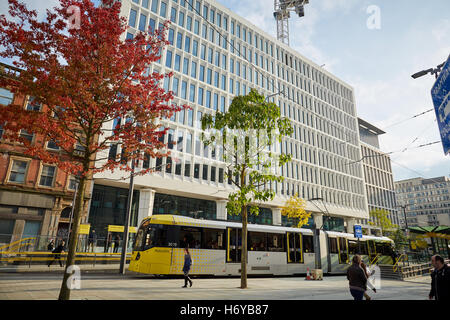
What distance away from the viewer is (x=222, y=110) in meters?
38.3

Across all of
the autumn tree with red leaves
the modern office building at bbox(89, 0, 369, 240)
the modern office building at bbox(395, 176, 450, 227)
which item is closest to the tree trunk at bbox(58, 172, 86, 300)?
the autumn tree with red leaves

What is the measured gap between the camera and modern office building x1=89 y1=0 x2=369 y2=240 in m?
31.3

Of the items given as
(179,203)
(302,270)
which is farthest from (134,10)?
(302,270)

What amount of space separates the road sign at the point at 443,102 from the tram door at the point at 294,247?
15.4 metres

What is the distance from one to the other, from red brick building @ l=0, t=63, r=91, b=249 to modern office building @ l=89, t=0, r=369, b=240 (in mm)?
3548

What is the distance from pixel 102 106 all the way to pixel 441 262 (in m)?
9.20

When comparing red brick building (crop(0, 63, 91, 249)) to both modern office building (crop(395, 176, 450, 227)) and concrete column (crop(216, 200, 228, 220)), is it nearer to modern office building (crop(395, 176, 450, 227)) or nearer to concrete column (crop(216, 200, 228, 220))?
concrete column (crop(216, 200, 228, 220))

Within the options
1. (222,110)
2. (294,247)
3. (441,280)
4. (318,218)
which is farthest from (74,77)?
(318,218)

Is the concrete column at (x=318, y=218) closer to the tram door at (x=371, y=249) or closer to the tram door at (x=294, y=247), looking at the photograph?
the tram door at (x=371, y=249)

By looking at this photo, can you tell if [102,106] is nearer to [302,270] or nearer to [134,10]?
[302,270]

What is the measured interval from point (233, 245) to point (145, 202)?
1605 centimetres

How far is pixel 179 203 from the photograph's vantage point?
112 feet

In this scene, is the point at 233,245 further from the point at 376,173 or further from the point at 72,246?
the point at 376,173

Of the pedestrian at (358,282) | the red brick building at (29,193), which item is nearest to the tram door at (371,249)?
the pedestrian at (358,282)
